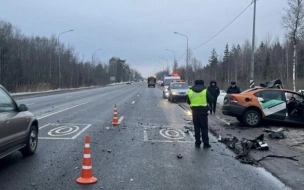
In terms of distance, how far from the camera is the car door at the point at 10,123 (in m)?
6.19

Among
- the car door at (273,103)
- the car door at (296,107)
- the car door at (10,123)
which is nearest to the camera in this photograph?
the car door at (10,123)

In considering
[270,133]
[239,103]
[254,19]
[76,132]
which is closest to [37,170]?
[76,132]

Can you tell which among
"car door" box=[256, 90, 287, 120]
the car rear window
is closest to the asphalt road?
the car rear window

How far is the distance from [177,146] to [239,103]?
4.71 meters

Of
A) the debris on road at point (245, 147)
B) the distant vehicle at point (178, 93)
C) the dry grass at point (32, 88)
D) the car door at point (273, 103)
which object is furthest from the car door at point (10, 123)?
the dry grass at point (32, 88)

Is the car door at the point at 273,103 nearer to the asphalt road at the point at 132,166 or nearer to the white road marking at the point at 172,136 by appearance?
the asphalt road at the point at 132,166

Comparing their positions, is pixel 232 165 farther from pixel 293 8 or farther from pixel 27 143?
pixel 293 8

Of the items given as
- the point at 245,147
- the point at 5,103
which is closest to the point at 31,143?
the point at 5,103

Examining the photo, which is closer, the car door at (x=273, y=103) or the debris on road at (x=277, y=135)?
the debris on road at (x=277, y=135)

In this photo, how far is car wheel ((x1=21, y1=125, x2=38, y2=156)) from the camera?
7618 millimetres

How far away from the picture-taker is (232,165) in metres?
7.43

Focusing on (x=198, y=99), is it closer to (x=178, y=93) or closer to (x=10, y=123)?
(x=10, y=123)

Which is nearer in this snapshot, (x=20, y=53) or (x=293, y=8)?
(x=293, y=8)

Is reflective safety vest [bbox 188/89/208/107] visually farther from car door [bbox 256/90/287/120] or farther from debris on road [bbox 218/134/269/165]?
car door [bbox 256/90/287/120]
